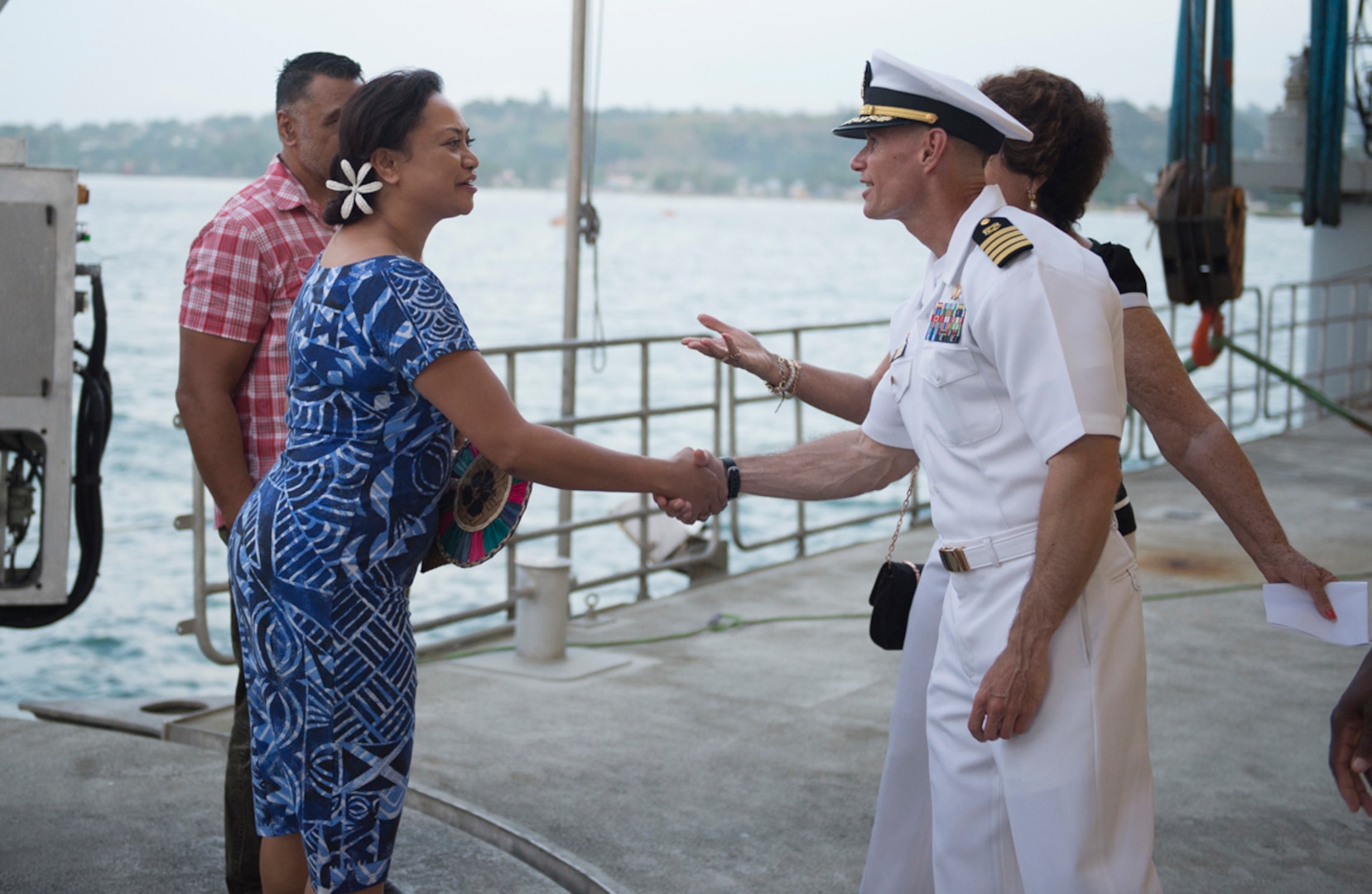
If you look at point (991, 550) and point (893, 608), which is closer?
point (991, 550)

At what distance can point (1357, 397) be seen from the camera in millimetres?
10906

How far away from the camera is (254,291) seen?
2453mm

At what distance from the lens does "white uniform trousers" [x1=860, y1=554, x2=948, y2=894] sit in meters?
2.34

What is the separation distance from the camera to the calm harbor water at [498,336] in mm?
11516

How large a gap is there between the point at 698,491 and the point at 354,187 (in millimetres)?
779

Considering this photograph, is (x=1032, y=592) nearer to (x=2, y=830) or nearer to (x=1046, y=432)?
(x=1046, y=432)

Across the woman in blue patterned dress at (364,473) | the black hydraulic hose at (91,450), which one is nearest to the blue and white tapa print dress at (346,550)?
the woman in blue patterned dress at (364,473)

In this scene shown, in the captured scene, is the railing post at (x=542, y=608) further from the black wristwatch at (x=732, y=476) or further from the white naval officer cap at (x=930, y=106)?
the white naval officer cap at (x=930, y=106)

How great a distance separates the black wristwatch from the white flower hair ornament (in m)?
0.84

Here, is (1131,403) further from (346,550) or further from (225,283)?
(225,283)

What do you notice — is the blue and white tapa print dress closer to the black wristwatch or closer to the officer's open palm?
the black wristwatch

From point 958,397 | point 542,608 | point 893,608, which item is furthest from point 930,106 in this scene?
point 542,608

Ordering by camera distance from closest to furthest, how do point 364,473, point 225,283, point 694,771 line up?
1. point 364,473
2. point 225,283
3. point 694,771

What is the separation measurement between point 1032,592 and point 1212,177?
4.50m
